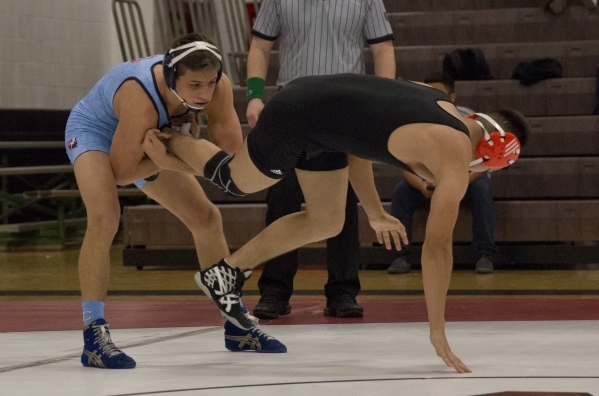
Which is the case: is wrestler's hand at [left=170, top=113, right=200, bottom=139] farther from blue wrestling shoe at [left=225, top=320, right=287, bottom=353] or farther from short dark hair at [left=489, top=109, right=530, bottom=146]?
short dark hair at [left=489, top=109, right=530, bottom=146]

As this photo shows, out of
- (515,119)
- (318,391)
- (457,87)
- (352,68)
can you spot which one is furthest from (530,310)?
(457,87)

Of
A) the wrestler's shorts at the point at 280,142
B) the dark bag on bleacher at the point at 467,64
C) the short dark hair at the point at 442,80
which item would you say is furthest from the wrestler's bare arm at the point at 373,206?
the dark bag on bleacher at the point at 467,64

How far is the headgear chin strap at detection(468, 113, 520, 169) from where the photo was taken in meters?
3.04

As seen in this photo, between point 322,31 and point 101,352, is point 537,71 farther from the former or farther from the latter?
point 101,352

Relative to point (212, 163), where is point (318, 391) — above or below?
below

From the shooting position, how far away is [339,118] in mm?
3125

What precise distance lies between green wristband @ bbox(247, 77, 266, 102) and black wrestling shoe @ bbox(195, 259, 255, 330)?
46.1 inches

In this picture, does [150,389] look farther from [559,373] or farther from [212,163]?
[559,373]

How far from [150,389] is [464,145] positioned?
104 centimetres

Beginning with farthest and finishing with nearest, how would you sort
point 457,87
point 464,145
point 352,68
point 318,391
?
point 457,87 < point 352,68 < point 464,145 < point 318,391

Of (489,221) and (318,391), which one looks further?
(489,221)

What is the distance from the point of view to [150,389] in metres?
2.75

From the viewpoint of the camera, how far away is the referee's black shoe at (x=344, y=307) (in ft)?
14.1

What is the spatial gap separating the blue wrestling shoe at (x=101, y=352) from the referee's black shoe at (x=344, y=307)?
1301mm
